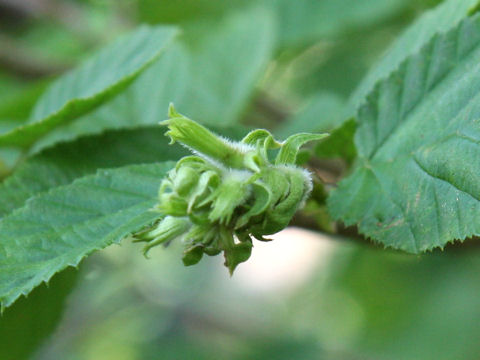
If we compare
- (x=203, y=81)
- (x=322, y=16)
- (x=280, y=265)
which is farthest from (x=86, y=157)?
(x=280, y=265)

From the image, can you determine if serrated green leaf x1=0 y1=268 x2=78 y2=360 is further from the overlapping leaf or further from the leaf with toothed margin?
the overlapping leaf

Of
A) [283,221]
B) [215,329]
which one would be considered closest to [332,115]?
[283,221]

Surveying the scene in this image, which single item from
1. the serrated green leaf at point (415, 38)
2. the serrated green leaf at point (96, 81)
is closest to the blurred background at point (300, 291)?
the serrated green leaf at point (96, 81)

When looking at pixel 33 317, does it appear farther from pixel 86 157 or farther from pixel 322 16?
pixel 322 16

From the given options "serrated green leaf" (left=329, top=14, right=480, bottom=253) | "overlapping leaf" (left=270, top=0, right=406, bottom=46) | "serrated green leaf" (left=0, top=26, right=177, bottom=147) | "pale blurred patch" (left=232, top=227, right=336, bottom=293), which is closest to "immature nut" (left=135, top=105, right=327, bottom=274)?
"serrated green leaf" (left=329, top=14, right=480, bottom=253)

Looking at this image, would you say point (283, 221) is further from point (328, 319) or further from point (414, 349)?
point (328, 319)

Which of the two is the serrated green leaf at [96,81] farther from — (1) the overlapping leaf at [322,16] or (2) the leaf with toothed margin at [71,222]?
(1) the overlapping leaf at [322,16]
